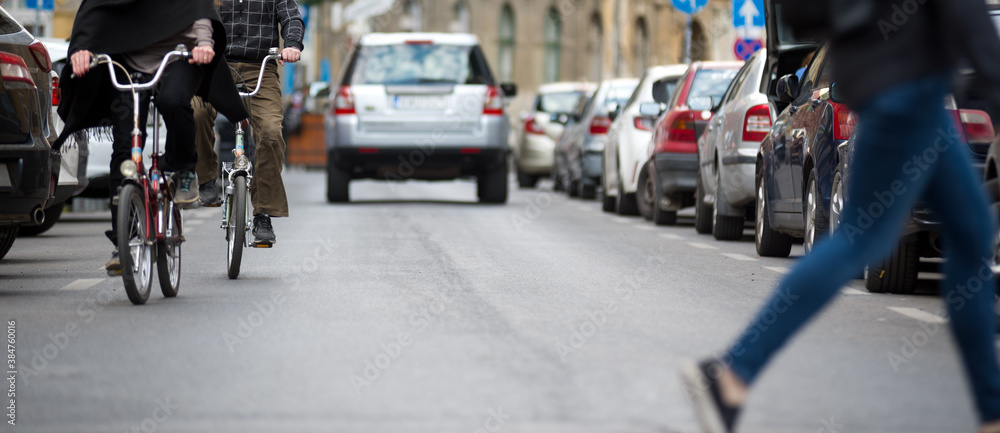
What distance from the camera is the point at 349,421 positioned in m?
4.91

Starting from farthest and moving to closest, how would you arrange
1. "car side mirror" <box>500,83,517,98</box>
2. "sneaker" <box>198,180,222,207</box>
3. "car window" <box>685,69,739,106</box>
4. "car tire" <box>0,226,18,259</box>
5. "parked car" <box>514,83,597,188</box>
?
1. "parked car" <box>514,83,597,188</box>
2. "car side mirror" <box>500,83,517,98</box>
3. "car window" <box>685,69,739,106</box>
4. "car tire" <box>0,226,18,259</box>
5. "sneaker" <box>198,180,222,207</box>

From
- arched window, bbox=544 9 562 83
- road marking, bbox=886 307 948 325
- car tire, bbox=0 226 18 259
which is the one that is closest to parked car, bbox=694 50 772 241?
road marking, bbox=886 307 948 325

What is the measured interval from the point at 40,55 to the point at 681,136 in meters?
7.72

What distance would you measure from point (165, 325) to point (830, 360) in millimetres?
2746

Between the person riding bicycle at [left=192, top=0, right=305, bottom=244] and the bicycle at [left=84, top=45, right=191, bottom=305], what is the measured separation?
1.56m

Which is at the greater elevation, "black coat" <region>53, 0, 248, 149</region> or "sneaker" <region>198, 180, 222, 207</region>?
"black coat" <region>53, 0, 248, 149</region>

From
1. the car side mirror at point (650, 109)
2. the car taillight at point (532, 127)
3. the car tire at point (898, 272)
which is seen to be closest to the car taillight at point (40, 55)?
the car tire at point (898, 272)

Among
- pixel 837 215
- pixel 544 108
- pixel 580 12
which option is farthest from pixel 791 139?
pixel 580 12

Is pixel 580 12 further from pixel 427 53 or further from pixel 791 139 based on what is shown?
pixel 791 139

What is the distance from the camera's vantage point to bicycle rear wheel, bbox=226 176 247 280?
9.22 meters

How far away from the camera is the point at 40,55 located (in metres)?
9.11

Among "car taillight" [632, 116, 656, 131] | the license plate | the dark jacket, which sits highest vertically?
the dark jacket

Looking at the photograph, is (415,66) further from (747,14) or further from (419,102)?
(747,14)

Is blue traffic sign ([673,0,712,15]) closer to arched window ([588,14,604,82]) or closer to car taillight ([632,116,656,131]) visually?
car taillight ([632,116,656,131])
